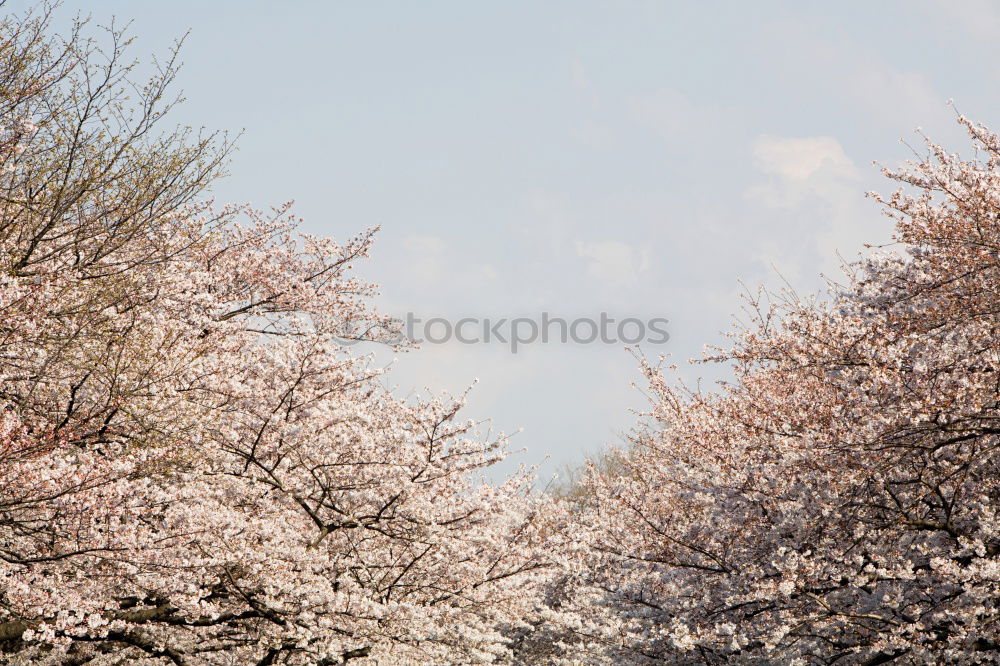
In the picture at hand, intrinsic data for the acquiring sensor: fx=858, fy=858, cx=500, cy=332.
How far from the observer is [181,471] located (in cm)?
1081

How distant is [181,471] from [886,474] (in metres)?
8.32

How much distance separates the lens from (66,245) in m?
10.1

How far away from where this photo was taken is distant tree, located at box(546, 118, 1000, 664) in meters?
8.70

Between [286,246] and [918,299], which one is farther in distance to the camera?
[286,246]

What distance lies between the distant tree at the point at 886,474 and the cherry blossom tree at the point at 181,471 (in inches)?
152

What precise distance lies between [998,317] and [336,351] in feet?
30.3

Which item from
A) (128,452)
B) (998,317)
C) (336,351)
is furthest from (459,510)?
(998,317)

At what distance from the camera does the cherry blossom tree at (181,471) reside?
9.38 m

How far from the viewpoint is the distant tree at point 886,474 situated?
8.70m

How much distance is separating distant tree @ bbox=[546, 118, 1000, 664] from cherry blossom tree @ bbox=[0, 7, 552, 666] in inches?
152

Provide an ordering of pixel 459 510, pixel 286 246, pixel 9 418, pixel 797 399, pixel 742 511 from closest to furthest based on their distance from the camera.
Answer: pixel 9 418 → pixel 797 399 → pixel 742 511 → pixel 459 510 → pixel 286 246

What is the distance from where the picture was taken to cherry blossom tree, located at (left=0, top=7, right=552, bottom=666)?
9.38m

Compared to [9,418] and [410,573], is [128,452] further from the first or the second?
[410,573]

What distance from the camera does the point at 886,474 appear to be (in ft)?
30.2
